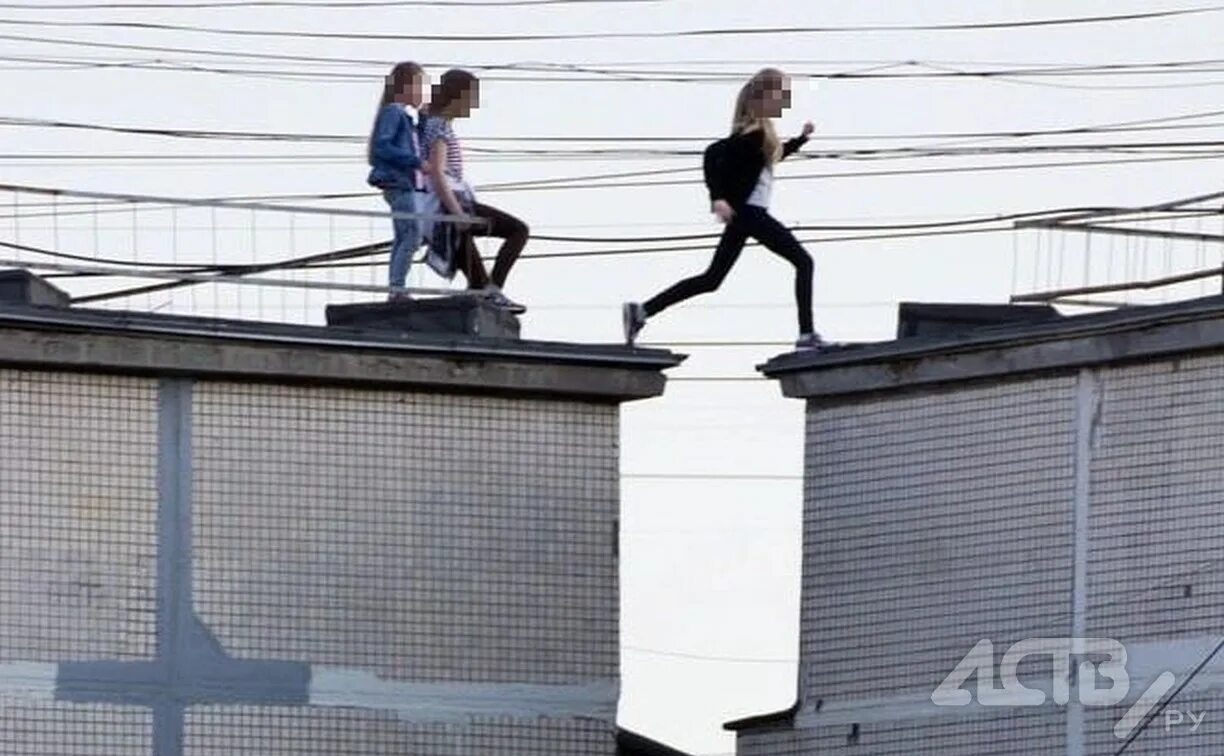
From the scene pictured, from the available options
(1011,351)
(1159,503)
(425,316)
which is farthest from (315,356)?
(1159,503)

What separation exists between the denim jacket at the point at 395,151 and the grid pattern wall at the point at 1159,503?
384cm

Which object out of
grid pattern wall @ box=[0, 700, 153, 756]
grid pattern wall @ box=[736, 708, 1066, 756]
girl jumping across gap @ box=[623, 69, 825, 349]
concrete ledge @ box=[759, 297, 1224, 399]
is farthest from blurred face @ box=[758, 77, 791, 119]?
grid pattern wall @ box=[0, 700, 153, 756]

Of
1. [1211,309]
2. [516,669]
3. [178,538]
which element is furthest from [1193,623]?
[178,538]

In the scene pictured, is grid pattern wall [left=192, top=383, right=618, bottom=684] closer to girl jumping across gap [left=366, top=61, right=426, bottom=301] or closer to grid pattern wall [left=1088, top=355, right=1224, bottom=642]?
girl jumping across gap [left=366, top=61, right=426, bottom=301]

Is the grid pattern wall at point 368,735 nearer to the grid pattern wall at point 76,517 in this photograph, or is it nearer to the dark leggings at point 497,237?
the grid pattern wall at point 76,517

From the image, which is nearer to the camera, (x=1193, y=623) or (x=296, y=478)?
(x=1193, y=623)

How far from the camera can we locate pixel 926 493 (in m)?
22.1

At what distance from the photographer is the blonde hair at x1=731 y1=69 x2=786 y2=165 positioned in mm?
21844

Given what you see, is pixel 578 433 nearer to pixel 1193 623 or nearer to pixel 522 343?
pixel 522 343

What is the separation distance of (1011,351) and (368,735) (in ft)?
13.1

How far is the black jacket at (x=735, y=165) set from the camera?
72.2ft

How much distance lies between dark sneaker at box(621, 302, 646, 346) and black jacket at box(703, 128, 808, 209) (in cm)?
87

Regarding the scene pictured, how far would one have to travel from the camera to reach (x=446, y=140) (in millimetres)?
22391

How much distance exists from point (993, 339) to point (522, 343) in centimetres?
267
